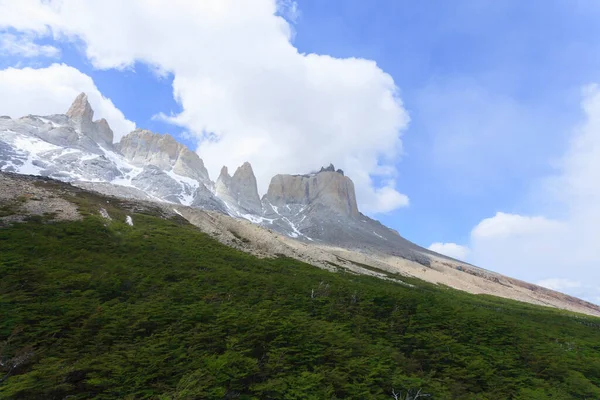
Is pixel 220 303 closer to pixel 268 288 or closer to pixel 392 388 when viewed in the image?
pixel 268 288

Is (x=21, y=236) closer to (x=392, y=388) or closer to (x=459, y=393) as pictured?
(x=392, y=388)

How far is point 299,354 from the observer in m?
15.8

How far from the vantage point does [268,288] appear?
93.5ft

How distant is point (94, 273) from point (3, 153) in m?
230

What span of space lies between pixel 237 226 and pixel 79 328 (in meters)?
58.8

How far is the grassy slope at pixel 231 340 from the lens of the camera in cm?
1261

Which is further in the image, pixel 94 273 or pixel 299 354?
pixel 94 273

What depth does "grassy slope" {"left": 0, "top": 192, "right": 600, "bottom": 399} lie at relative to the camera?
1261cm

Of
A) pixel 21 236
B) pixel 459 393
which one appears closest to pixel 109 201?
pixel 21 236

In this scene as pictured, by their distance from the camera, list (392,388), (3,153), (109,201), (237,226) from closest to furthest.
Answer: (392,388)
(109,201)
(237,226)
(3,153)

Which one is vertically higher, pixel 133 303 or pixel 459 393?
pixel 459 393

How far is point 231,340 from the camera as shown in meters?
15.3

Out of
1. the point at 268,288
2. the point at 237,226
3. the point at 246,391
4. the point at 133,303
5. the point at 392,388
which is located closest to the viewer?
the point at 246,391

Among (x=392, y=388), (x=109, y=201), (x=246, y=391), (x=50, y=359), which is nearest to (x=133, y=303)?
(x=50, y=359)
